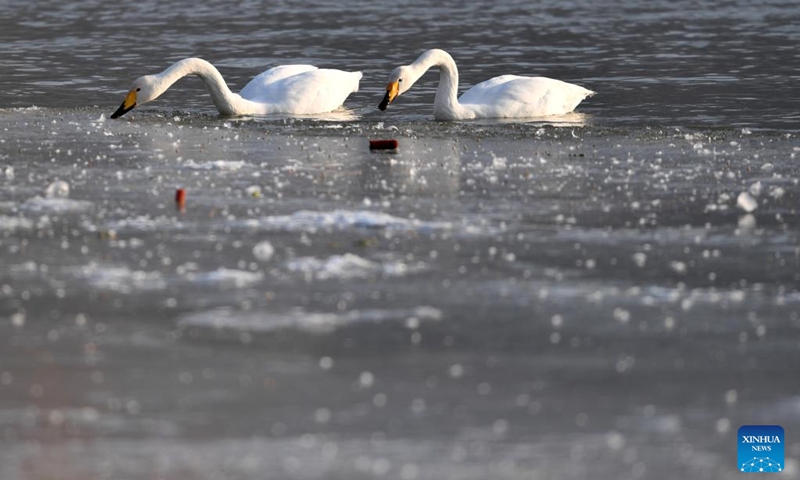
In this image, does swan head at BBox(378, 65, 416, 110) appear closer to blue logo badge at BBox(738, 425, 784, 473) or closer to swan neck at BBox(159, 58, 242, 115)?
swan neck at BBox(159, 58, 242, 115)

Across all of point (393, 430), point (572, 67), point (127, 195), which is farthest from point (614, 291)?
point (572, 67)

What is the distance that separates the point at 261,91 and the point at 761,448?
11.7 metres

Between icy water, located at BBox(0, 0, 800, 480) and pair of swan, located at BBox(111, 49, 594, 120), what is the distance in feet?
0.89

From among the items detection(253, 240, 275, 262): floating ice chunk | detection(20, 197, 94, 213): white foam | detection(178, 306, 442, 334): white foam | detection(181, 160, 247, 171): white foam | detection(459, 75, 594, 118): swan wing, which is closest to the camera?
detection(178, 306, 442, 334): white foam

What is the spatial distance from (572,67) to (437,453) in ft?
56.4

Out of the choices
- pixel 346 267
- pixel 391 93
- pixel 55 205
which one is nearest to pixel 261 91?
pixel 391 93

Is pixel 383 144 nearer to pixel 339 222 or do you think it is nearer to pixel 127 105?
pixel 127 105

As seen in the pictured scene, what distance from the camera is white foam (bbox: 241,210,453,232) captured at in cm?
952

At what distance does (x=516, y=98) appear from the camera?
16.1 m

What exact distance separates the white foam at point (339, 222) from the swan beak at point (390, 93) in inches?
235

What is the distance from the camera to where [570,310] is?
7398 millimetres

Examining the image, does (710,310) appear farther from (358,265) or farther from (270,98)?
(270,98)

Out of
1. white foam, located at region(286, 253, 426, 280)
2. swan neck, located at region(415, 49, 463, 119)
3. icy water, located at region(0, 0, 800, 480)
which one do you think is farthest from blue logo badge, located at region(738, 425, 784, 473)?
swan neck, located at region(415, 49, 463, 119)

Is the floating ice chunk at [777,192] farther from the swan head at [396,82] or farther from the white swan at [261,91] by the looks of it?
the white swan at [261,91]
